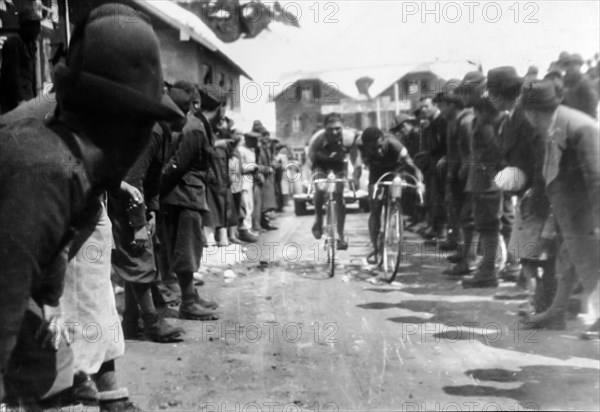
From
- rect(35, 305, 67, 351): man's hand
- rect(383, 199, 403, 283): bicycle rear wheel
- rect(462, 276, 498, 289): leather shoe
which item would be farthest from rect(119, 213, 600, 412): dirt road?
rect(35, 305, 67, 351): man's hand

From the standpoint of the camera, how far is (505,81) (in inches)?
201

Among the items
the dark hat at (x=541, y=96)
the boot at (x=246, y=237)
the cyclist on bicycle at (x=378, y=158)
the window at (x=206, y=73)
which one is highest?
the window at (x=206, y=73)

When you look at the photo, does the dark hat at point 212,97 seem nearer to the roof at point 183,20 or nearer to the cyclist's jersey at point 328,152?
the roof at point 183,20

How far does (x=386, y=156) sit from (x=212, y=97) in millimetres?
2969

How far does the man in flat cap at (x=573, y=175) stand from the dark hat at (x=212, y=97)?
2432 mm

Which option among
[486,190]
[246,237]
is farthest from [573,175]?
[246,237]

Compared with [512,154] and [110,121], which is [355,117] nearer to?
[512,154]

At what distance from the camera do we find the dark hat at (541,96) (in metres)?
4.84

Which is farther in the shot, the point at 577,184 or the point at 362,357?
the point at 577,184

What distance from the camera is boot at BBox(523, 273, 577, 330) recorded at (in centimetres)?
506

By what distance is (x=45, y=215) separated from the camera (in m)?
1.40

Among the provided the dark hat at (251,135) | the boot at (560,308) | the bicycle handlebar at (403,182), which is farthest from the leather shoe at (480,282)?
the dark hat at (251,135)

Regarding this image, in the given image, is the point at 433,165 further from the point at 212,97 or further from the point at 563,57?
the point at 563,57

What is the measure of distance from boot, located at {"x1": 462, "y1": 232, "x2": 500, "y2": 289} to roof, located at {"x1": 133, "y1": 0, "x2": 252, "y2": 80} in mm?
3677
